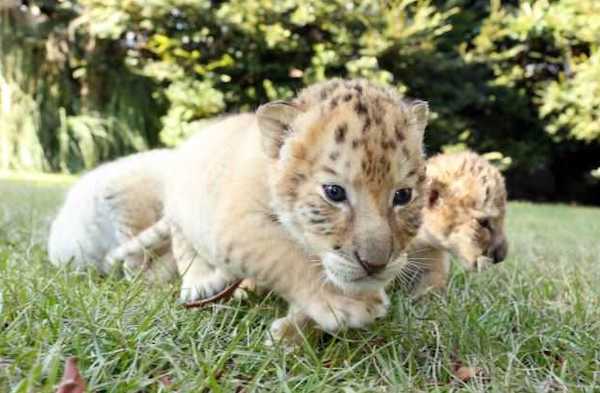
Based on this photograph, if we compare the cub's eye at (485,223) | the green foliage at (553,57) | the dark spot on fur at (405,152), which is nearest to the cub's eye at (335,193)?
the dark spot on fur at (405,152)

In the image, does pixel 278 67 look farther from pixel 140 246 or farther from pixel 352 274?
pixel 352 274

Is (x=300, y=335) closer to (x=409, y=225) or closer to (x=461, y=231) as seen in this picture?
(x=409, y=225)

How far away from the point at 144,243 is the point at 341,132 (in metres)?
1.55

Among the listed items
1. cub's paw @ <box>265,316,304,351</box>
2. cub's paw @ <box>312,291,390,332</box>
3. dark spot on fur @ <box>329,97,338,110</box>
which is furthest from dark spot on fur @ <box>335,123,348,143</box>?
cub's paw @ <box>265,316,304,351</box>

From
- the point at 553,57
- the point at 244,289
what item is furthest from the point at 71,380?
the point at 553,57

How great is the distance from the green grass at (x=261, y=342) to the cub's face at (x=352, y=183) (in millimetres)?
306

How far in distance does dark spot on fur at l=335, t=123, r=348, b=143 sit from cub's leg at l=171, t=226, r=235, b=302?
79 cm

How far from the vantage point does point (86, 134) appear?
1429 centimetres

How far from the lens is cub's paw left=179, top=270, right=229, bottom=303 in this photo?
2746 mm

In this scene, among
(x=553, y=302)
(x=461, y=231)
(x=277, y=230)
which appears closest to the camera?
(x=277, y=230)

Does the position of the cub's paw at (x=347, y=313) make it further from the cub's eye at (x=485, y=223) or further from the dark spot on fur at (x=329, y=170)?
the cub's eye at (x=485, y=223)

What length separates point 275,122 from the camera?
2.53m

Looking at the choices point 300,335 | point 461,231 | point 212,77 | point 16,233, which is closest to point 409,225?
point 300,335

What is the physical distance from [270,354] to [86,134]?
13.0 m
